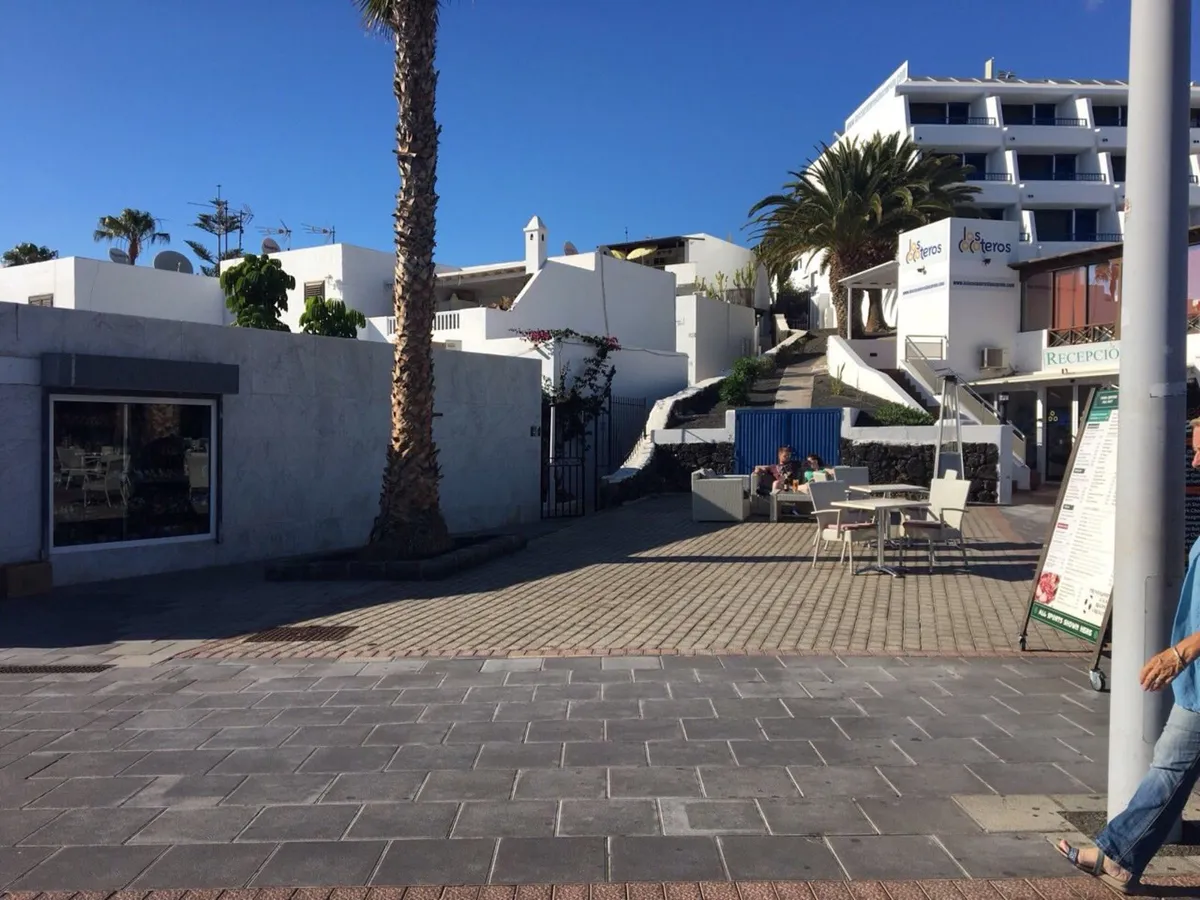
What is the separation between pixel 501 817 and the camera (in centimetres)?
428

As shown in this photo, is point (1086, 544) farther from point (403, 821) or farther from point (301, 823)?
point (301, 823)

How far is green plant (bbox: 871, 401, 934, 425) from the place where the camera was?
20.7 meters

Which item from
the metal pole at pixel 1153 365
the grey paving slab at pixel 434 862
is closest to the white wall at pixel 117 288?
the grey paving slab at pixel 434 862

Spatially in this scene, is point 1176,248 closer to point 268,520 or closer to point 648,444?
point 268,520

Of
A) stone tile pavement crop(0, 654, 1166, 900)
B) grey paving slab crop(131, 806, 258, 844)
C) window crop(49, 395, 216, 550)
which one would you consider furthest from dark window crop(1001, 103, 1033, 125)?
grey paving slab crop(131, 806, 258, 844)

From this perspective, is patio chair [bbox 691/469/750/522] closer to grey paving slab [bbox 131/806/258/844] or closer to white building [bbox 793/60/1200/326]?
grey paving slab [bbox 131/806/258/844]

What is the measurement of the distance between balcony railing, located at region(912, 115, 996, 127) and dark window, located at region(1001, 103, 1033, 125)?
191 centimetres

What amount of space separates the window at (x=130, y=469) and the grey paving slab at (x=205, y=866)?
773 cm

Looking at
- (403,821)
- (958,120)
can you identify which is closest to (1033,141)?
(958,120)

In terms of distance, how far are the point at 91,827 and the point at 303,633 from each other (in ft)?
13.2

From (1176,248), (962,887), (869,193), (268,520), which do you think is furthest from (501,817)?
(869,193)

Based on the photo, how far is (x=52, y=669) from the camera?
711 centimetres

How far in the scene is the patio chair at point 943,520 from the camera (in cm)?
1091

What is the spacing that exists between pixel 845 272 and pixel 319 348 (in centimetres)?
2441
